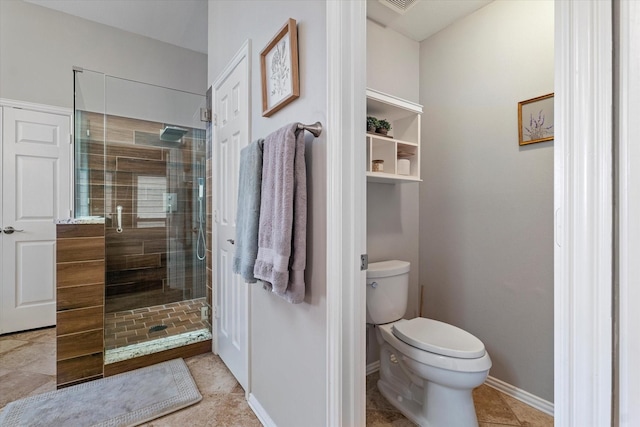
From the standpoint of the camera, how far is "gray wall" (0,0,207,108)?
2506 mm

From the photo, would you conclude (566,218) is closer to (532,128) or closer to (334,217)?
(334,217)

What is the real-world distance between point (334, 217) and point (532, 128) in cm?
143

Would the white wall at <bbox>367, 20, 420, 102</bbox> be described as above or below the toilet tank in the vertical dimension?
above

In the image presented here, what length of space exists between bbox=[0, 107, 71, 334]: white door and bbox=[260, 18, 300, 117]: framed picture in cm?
245

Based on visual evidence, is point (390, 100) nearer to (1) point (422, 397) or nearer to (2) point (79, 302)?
(1) point (422, 397)

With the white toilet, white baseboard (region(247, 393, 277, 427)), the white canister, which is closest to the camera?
the white toilet

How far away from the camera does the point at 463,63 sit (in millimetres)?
1979

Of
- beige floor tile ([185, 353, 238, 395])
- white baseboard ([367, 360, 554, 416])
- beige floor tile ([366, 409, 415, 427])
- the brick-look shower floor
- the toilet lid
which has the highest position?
the toilet lid

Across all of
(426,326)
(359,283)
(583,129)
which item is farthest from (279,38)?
(426,326)

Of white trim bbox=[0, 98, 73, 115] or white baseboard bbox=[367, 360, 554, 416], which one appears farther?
white trim bbox=[0, 98, 73, 115]

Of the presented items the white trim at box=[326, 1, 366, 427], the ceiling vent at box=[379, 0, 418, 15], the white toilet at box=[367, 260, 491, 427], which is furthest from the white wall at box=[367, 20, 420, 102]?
the white toilet at box=[367, 260, 491, 427]

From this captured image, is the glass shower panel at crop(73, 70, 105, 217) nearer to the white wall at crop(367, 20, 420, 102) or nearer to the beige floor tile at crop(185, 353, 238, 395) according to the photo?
the beige floor tile at crop(185, 353, 238, 395)

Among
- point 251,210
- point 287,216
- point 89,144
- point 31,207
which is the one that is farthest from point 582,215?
point 31,207

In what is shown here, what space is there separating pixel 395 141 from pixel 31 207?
3163 millimetres
